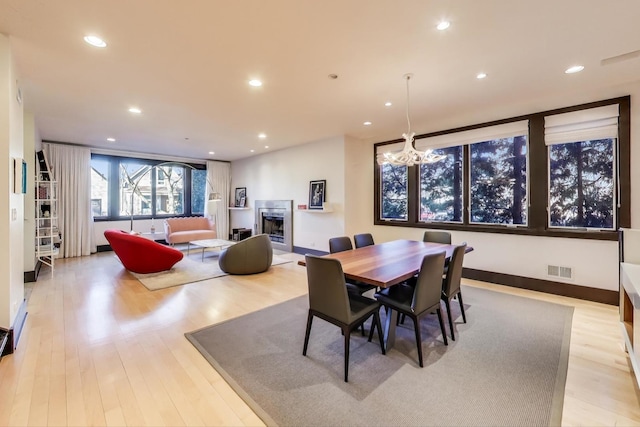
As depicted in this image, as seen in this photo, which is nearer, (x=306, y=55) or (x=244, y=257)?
(x=306, y=55)

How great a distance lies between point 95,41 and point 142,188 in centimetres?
607

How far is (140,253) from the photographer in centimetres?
451

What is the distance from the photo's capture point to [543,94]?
A: 11.7 ft

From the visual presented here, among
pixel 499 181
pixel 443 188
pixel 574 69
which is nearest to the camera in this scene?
pixel 574 69

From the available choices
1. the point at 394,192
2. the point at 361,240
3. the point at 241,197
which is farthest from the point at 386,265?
the point at 241,197

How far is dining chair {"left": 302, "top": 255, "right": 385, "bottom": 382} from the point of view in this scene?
2023 millimetres

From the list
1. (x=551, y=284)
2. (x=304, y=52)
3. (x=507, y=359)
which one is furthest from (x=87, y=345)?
(x=551, y=284)

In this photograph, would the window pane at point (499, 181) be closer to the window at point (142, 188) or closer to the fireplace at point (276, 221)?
the fireplace at point (276, 221)

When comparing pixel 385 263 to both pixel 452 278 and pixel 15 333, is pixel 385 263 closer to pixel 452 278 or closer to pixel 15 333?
pixel 452 278

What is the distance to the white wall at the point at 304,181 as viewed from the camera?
227 inches

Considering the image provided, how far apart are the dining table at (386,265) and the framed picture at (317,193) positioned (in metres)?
2.78

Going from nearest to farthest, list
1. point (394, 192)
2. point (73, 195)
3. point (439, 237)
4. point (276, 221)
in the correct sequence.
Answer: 1. point (439, 237)
2. point (394, 192)
3. point (73, 195)
4. point (276, 221)

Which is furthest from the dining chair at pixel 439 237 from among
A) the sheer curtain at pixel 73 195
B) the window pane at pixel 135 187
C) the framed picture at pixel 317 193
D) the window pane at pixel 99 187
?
the window pane at pixel 99 187

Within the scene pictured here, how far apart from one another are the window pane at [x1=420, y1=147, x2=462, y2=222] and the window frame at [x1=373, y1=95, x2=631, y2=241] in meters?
0.11
